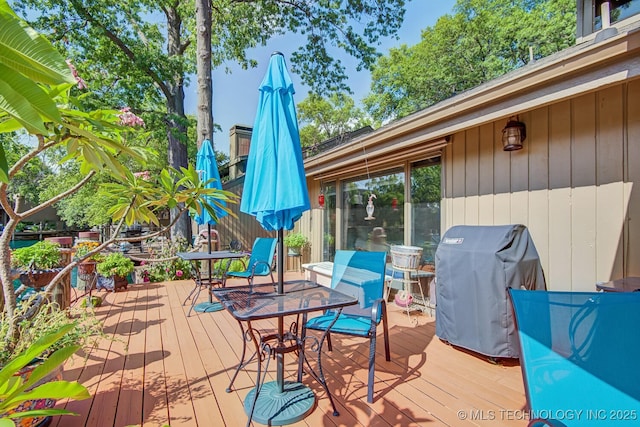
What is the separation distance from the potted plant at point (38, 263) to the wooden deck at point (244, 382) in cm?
106

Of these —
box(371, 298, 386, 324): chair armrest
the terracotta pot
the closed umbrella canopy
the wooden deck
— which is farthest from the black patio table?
the terracotta pot

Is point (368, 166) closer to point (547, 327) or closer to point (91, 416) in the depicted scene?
point (547, 327)

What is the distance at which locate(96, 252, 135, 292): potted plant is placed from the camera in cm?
510

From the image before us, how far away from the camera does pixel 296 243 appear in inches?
274

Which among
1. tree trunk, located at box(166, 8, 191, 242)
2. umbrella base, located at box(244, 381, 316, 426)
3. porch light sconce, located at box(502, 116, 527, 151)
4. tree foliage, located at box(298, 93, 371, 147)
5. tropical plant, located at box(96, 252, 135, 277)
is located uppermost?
tree foliage, located at box(298, 93, 371, 147)

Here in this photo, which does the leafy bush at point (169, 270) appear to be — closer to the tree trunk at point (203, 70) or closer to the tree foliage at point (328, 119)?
the tree trunk at point (203, 70)

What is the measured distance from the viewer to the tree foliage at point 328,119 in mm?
21609

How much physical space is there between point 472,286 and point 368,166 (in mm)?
2816

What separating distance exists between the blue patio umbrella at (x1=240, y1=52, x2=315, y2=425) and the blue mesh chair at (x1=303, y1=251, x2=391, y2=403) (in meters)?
0.53

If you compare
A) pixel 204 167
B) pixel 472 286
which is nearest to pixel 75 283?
pixel 204 167

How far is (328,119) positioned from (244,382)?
70.3ft

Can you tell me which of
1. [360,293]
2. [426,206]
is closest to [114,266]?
[360,293]

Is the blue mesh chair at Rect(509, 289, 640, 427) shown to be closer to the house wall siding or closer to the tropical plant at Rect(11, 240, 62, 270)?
the house wall siding

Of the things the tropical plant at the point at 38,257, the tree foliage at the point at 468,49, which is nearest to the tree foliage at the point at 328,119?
the tree foliage at the point at 468,49
